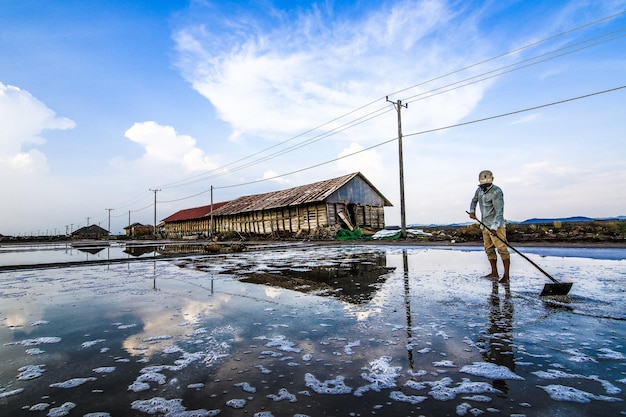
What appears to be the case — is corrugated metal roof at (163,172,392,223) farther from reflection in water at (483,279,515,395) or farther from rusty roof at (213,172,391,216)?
reflection in water at (483,279,515,395)

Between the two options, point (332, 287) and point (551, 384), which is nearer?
point (551, 384)

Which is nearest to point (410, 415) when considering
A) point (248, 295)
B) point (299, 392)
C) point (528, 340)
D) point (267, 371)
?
point (299, 392)

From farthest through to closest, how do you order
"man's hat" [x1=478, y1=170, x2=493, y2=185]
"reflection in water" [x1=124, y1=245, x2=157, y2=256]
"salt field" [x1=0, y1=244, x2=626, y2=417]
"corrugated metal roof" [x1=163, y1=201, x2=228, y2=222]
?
"corrugated metal roof" [x1=163, y1=201, x2=228, y2=222] → "reflection in water" [x1=124, y1=245, x2=157, y2=256] → "man's hat" [x1=478, y1=170, x2=493, y2=185] → "salt field" [x1=0, y1=244, x2=626, y2=417]

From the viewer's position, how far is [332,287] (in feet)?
16.1

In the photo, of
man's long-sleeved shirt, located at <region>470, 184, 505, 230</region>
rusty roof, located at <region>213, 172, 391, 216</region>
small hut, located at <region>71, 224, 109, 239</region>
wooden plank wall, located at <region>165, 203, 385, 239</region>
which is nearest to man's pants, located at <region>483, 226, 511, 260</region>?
man's long-sleeved shirt, located at <region>470, 184, 505, 230</region>

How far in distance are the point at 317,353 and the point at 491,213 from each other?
500 cm

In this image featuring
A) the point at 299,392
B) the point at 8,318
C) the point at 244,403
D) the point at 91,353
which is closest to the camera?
the point at 244,403

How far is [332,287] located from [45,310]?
3.69 meters

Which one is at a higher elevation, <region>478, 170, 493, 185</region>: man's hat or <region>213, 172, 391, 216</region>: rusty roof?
<region>213, 172, 391, 216</region>: rusty roof

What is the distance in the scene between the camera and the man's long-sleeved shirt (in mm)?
5758

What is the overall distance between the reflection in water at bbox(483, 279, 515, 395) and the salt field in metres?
0.01

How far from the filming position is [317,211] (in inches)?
1069

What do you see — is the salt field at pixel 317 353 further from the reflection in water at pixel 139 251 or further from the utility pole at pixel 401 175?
the utility pole at pixel 401 175

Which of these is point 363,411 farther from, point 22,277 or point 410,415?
point 22,277
